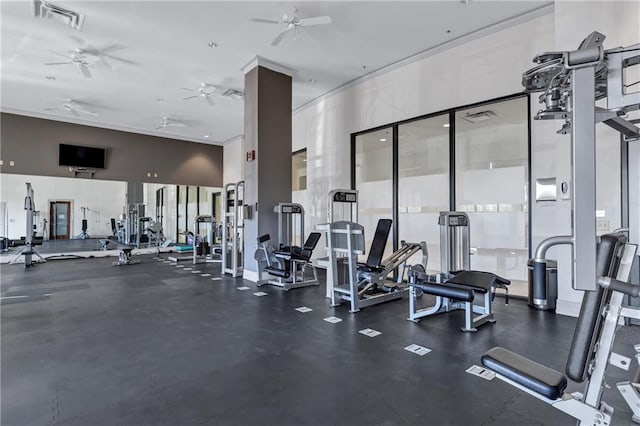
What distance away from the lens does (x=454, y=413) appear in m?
1.95

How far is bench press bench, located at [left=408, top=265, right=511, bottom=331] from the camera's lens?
3.31 m

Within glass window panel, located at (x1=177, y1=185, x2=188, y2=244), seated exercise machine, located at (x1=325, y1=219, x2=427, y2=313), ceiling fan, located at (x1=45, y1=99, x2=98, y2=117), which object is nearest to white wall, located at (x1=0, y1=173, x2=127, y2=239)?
glass window panel, located at (x1=177, y1=185, x2=188, y2=244)

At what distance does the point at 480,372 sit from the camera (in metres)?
2.47

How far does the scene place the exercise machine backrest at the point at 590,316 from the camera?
1339mm

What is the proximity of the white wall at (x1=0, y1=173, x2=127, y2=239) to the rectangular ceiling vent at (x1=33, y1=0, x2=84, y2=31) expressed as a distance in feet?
20.8

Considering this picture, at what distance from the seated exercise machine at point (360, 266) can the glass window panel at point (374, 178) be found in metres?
1.52

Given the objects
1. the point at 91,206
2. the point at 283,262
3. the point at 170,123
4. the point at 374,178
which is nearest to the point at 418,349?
the point at 283,262

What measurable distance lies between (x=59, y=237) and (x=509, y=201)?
Answer: 39.2ft

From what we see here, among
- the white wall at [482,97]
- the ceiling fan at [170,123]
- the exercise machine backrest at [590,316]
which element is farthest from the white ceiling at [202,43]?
the exercise machine backrest at [590,316]

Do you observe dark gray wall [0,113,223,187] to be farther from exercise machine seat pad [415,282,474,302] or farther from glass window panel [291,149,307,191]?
exercise machine seat pad [415,282,474,302]

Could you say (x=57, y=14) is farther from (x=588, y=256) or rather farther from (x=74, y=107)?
(x=588, y=256)

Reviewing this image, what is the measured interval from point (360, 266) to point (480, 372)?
2352 millimetres

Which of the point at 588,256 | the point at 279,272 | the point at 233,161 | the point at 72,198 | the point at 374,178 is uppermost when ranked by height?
the point at 233,161

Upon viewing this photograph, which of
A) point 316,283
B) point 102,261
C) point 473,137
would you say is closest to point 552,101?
point 473,137
